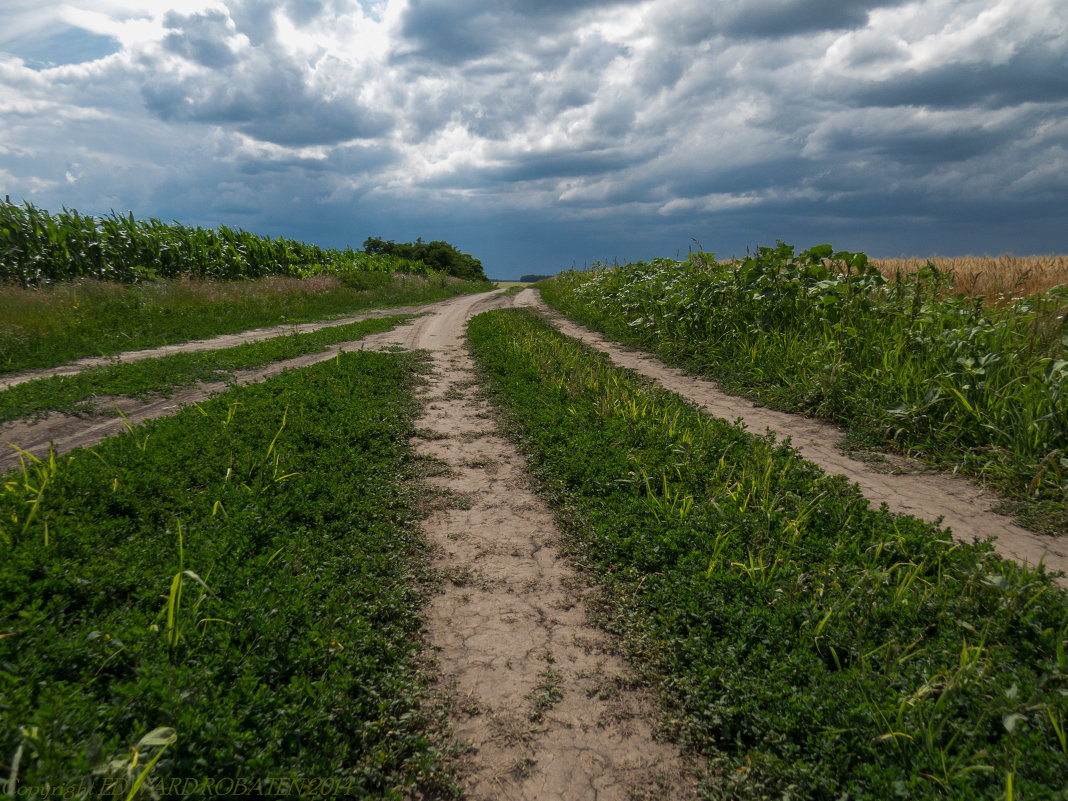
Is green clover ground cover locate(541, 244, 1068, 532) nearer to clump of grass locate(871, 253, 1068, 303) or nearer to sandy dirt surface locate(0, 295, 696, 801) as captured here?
clump of grass locate(871, 253, 1068, 303)

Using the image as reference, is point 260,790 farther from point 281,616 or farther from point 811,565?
point 811,565

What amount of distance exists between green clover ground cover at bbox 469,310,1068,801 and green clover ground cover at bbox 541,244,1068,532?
1.85 meters

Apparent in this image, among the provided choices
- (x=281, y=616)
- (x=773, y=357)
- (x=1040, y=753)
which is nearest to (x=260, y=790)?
(x=281, y=616)

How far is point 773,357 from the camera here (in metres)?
9.91

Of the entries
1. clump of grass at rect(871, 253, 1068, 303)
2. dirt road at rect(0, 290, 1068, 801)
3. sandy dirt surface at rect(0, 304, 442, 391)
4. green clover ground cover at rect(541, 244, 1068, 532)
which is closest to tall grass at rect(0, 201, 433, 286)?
sandy dirt surface at rect(0, 304, 442, 391)

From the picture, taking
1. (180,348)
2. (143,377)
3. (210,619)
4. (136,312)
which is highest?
(136,312)

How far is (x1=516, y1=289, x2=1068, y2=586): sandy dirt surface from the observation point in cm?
446

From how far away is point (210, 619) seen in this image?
3020 millimetres

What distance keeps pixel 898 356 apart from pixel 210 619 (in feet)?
28.8

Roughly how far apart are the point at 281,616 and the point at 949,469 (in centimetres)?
678

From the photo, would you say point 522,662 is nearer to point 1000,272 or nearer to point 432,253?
point 1000,272

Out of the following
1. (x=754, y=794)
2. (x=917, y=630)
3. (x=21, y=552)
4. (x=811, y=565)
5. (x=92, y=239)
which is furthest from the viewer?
(x=92, y=239)

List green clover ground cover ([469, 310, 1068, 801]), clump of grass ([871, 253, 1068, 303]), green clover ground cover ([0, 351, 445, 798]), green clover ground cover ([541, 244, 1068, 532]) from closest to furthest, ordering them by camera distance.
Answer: green clover ground cover ([0, 351, 445, 798])
green clover ground cover ([469, 310, 1068, 801])
green clover ground cover ([541, 244, 1068, 532])
clump of grass ([871, 253, 1068, 303])

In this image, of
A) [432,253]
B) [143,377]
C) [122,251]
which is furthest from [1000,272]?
[432,253]
